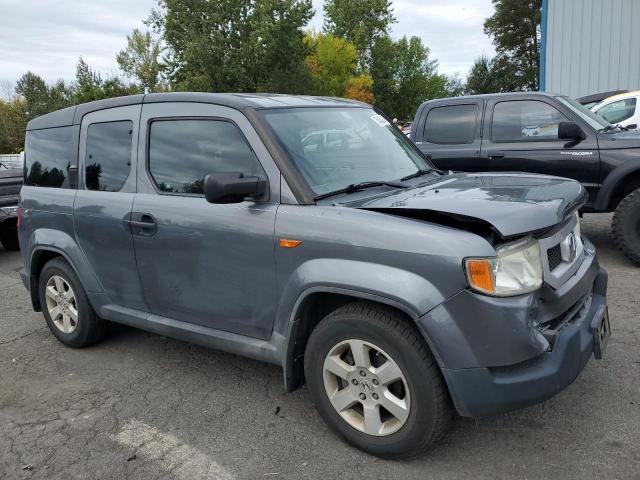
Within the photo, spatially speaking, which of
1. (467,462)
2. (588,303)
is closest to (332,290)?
(467,462)

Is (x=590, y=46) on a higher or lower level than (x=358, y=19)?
lower

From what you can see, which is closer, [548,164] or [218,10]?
[548,164]

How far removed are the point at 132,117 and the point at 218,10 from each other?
146 feet

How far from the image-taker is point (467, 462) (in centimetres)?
280

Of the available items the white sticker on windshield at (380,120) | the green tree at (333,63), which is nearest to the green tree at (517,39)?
the green tree at (333,63)

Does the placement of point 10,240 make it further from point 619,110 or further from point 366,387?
point 619,110

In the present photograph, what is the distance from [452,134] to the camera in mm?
7133

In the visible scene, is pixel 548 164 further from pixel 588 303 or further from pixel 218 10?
pixel 218 10

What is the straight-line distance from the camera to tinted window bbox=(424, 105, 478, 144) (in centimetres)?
700

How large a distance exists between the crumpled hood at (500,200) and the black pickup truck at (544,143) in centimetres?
302

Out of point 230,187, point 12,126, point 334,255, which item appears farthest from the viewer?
point 12,126

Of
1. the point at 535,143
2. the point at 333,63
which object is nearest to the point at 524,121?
the point at 535,143

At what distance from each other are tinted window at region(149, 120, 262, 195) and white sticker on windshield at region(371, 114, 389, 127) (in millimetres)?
1148

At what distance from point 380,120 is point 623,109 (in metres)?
7.75
